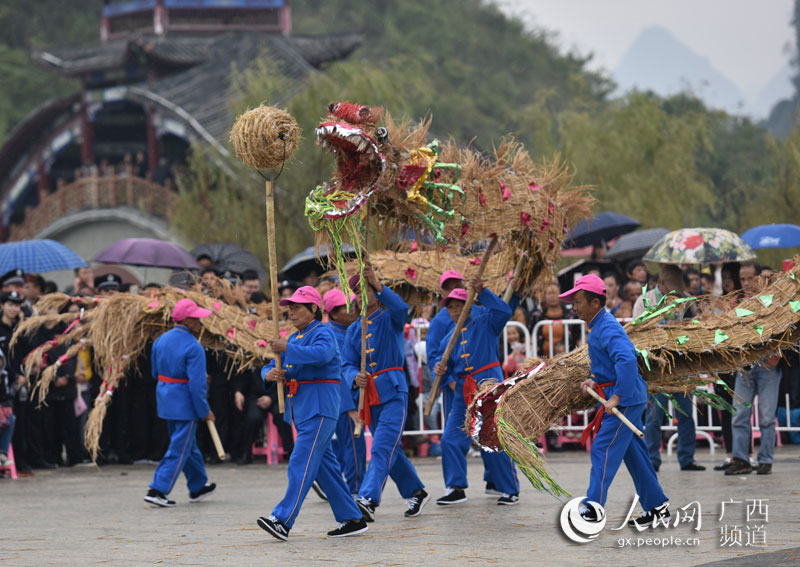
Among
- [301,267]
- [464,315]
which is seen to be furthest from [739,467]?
[301,267]

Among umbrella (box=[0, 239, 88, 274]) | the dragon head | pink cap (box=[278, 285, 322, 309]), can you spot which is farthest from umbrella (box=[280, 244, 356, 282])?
pink cap (box=[278, 285, 322, 309])

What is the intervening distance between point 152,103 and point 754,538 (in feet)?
76.5

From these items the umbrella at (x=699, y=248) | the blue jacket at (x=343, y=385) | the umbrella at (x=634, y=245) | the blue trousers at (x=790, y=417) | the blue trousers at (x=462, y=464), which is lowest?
the blue trousers at (x=462, y=464)

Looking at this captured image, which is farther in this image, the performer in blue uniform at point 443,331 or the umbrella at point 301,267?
the umbrella at point 301,267

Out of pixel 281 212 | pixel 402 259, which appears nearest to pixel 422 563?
pixel 402 259

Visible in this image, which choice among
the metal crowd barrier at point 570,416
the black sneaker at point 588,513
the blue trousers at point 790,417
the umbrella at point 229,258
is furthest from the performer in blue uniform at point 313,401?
the umbrella at point 229,258

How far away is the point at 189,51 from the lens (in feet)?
102

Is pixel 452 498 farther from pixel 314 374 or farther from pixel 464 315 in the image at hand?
pixel 314 374

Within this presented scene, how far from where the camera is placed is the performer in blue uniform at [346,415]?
9.44 metres

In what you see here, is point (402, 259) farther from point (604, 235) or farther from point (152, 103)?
point (152, 103)

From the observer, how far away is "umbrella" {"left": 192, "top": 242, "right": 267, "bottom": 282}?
1612cm

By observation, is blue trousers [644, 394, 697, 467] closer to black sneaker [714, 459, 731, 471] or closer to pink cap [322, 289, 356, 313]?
black sneaker [714, 459, 731, 471]

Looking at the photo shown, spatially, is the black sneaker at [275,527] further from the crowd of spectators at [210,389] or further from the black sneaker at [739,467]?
the crowd of spectators at [210,389]

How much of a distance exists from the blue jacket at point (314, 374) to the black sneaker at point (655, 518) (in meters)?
2.00
